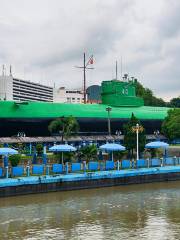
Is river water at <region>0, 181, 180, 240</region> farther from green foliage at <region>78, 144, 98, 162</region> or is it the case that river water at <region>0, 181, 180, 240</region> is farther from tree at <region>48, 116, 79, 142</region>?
tree at <region>48, 116, 79, 142</region>

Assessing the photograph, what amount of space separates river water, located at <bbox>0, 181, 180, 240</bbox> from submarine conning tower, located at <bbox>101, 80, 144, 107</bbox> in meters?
42.0

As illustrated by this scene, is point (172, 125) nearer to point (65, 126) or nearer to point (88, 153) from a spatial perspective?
point (65, 126)

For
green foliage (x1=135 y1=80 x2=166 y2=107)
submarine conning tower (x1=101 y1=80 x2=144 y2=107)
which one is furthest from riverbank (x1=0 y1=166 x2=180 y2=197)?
green foliage (x1=135 y1=80 x2=166 y2=107)

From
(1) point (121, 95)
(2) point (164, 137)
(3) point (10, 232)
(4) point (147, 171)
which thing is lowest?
(3) point (10, 232)

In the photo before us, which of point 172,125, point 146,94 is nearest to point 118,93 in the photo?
point 172,125

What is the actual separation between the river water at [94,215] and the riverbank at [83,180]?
26.9 inches

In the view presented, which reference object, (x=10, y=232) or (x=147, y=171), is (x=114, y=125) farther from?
(x=10, y=232)

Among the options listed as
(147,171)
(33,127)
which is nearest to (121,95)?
(33,127)

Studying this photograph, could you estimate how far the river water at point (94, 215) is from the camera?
21.7 metres

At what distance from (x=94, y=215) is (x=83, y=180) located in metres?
9.24

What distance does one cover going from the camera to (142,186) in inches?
1442

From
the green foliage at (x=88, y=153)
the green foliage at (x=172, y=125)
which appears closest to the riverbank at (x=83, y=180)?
the green foliage at (x=88, y=153)

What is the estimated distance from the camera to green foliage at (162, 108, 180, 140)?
217ft

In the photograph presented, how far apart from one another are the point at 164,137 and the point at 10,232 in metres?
50.6
